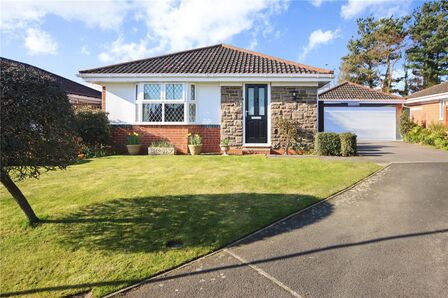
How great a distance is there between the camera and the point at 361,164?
9.44m

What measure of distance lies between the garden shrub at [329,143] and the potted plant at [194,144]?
4807 mm

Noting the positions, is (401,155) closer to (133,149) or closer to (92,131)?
(133,149)

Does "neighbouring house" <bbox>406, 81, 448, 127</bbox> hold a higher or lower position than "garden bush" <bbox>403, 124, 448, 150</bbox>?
higher

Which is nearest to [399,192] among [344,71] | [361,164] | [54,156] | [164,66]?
[361,164]

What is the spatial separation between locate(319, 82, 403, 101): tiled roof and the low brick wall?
14.6 meters

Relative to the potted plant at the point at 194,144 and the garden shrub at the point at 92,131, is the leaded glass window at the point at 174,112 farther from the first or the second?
the garden shrub at the point at 92,131

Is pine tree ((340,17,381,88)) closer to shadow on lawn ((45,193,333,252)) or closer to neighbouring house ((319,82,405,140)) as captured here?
neighbouring house ((319,82,405,140))

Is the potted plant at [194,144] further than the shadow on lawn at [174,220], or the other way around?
the potted plant at [194,144]

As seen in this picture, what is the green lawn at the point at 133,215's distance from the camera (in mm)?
3535

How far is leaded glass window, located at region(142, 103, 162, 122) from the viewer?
13.3m

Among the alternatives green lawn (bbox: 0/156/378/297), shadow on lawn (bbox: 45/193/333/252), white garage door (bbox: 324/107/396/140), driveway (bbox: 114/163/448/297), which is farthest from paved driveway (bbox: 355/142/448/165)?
white garage door (bbox: 324/107/396/140)

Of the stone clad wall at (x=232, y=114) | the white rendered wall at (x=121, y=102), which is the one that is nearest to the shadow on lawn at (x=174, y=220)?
the stone clad wall at (x=232, y=114)

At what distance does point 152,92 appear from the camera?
1316cm

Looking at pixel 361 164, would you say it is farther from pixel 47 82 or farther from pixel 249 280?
pixel 47 82
